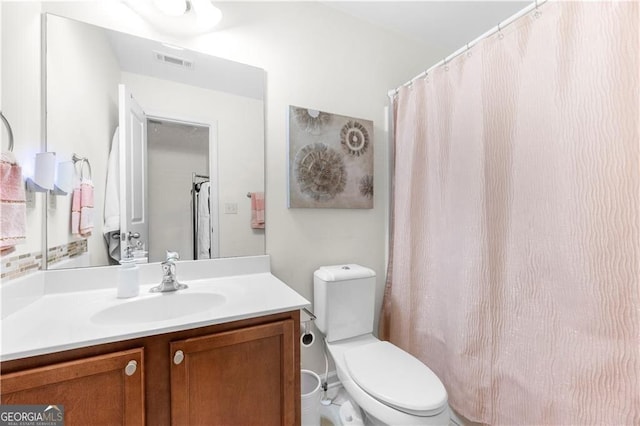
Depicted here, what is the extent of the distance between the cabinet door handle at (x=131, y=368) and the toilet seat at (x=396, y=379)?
2.72 ft

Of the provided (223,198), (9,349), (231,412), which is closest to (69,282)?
(9,349)

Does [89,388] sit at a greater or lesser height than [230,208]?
lesser

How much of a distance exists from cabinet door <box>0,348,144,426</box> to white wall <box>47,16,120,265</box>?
59 cm

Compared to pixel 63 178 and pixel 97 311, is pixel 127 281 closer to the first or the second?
pixel 97 311

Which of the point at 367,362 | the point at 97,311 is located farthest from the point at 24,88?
the point at 367,362

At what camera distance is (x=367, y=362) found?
1.28m

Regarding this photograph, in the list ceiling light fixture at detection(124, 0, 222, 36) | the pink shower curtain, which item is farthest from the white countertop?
ceiling light fixture at detection(124, 0, 222, 36)

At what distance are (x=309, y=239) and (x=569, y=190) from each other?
115 centimetres

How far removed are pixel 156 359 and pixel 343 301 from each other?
36.3 inches

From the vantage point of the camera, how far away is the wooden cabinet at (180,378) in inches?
27.3

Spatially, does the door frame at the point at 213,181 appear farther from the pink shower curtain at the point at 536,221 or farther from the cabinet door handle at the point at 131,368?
the pink shower curtain at the point at 536,221

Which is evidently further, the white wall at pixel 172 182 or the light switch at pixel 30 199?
the white wall at pixel 172 182

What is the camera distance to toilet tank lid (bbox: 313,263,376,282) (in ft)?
4.84

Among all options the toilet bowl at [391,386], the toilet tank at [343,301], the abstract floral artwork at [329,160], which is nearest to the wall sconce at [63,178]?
the abstract floral artwork at [329,160]
